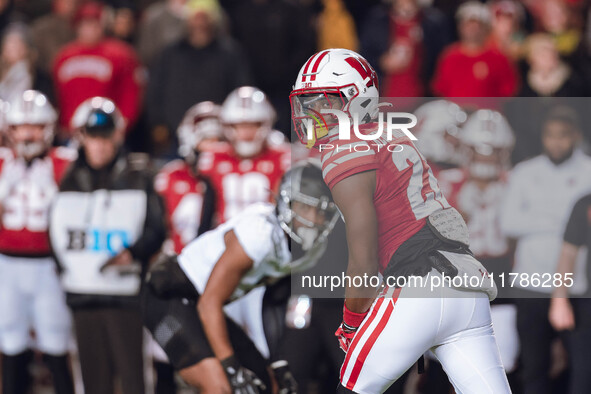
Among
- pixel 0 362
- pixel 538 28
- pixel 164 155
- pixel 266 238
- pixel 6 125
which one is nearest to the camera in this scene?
pixel 266 238

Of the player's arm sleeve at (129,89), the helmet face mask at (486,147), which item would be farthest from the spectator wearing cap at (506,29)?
the player's arm sleeve at (129,89)

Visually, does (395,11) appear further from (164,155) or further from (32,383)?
(32,383)

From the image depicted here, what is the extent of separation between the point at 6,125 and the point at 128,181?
1.00 m

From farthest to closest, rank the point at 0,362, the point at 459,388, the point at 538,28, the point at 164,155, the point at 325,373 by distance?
the point at 538,28
the point at 164,155
the point at 0,362
the point at 325,373
the point at 459,388

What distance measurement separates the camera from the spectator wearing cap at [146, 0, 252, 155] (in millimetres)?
7500

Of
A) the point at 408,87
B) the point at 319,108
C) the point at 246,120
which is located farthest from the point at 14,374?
the point at 408,87

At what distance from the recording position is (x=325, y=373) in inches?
215

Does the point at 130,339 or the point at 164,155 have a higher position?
the point at 164,155

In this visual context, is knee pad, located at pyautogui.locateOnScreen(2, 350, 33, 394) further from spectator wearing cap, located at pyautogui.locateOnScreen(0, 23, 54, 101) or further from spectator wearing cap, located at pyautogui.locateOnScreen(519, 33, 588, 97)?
spectator wearing cap, located at pyautogui.locateOnScreen(519, 33, 588, 97)

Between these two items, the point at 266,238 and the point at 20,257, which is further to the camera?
the point at 20,257

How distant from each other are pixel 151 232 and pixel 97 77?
232 centimetres

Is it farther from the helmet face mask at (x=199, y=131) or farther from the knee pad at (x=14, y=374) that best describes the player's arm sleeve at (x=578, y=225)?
the knee pad at (x=14, y=374)

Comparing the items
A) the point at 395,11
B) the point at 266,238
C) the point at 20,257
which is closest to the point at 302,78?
the point at 266,238

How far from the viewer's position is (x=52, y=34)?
8.23 m
